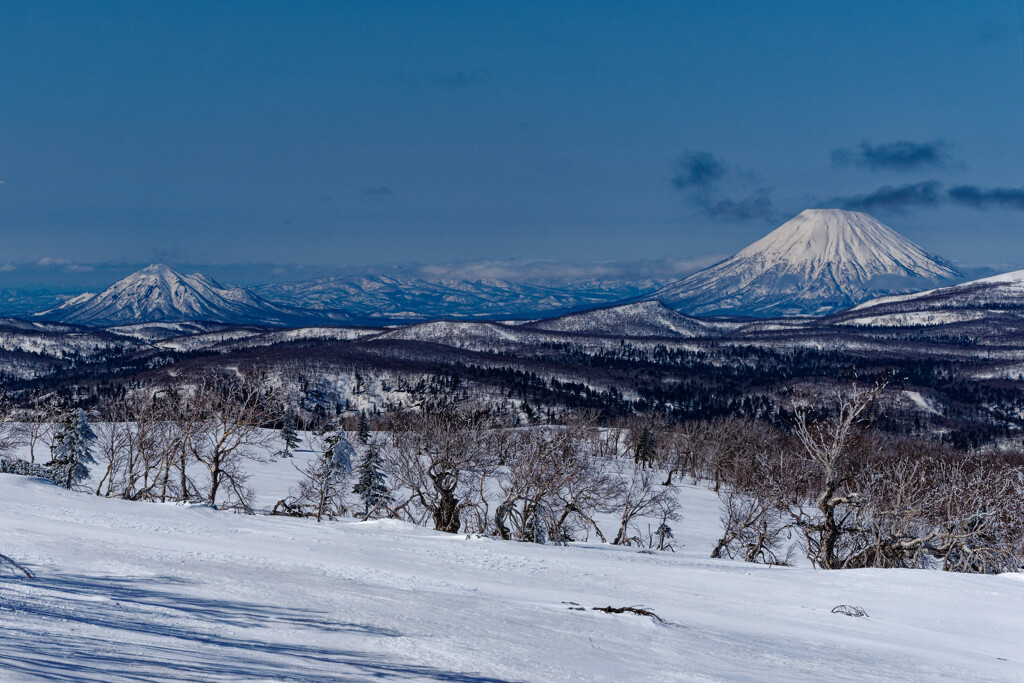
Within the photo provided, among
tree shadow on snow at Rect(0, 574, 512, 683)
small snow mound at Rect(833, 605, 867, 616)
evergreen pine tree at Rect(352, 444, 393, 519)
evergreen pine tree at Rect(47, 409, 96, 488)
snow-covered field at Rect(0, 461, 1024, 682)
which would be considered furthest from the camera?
evergreen pine tree at Rect(352, 444, 393, 519)

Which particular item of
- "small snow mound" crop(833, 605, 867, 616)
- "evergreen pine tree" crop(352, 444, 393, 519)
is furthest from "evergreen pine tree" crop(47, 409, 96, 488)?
"small snow mound" crop(833, 605, 867, 616)

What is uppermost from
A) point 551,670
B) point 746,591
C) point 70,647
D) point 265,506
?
point 70,647

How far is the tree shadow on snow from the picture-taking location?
5.91 metres

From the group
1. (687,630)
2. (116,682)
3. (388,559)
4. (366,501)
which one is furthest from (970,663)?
(366,501)

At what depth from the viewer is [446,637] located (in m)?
9.60

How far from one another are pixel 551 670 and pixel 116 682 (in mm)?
5207

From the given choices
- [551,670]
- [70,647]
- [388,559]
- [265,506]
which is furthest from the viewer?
[265,506]

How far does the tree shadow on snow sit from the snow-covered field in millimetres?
35

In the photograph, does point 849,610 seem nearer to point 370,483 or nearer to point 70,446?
point 370,483

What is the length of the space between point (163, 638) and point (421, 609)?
518 cm

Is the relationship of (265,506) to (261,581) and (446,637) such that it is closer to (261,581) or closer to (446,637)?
(261,581)

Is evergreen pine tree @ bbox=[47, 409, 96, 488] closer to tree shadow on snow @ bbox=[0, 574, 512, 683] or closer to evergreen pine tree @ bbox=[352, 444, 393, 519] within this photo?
evergreen pine tree @ bbox=[352, 444, 393, 519]

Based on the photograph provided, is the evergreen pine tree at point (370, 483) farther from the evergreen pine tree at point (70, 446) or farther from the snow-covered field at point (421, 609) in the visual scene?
the snow-covered field at point (421, 609)

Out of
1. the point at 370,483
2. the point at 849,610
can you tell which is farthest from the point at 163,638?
the point at 370,483
